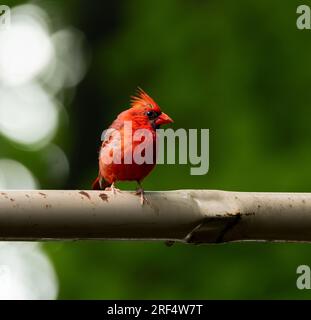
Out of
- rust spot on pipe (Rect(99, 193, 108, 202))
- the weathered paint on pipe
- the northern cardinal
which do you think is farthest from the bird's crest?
rust spot on pipe (Rect(99, 193, 108, 202))

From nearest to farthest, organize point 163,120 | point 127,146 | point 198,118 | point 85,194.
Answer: point 85,194 < point 127,146 < point 163,120 < point 198,118

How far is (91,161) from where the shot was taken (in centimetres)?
735

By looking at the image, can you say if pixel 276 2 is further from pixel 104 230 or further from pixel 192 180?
pixel 104 230

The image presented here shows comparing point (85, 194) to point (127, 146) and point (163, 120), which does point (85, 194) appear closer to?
point (127, 146)

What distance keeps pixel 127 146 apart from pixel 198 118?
10.8 feet

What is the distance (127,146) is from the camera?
10.6ft

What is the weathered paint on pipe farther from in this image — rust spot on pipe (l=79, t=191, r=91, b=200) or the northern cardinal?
the northern cardinal

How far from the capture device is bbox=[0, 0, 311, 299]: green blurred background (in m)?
5.91

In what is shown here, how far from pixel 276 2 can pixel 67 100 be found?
2005 mm

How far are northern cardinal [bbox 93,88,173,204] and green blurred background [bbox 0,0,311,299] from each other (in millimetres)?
2116

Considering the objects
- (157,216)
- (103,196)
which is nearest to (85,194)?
(103,196)

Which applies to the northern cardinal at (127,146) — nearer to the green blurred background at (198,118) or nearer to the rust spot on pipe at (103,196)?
the rust spot on pipe at (103,196)

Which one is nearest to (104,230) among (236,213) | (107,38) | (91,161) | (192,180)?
(236,213)

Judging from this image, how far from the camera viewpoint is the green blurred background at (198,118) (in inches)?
A: 233
